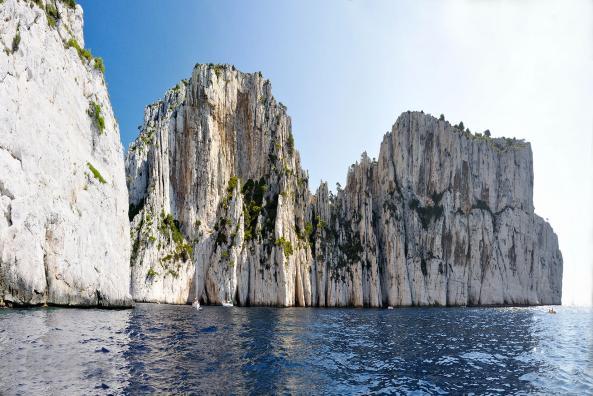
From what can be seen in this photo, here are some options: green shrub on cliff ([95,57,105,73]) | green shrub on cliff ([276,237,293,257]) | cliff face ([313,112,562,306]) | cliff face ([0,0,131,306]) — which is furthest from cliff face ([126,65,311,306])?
green shrub on cliff ([95,57,105,73])

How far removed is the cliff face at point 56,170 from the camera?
36000mm

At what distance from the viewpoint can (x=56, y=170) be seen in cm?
4244

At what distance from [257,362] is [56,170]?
34.7 metres

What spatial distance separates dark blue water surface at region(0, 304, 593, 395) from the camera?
16359mm

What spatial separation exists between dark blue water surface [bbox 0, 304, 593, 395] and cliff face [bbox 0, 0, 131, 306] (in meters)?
7.41

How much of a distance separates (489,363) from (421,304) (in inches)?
3476

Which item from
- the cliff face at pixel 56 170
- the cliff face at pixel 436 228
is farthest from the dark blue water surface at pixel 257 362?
the cliff face at pixel 436 228

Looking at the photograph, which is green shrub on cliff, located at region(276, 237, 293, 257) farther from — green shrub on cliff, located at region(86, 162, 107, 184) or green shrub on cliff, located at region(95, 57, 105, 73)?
green shrub on cliff, located at region(95, 57, 105, 73)

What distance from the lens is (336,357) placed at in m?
24.1

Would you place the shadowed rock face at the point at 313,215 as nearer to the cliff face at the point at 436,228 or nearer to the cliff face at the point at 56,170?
the cliff face at the point at 436,228

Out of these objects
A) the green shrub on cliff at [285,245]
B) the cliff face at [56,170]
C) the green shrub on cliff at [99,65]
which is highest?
the green shrub on cliff at [99,65]

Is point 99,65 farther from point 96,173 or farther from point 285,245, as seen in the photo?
point 285,245

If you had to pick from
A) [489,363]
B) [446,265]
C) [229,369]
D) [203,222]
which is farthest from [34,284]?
[446,265]

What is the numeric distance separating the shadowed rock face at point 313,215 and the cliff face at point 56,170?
37.6 m
